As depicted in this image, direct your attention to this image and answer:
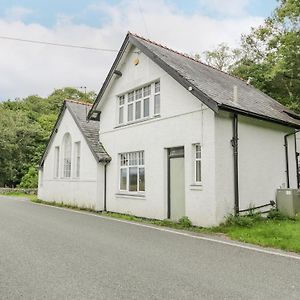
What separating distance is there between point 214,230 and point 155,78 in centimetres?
690

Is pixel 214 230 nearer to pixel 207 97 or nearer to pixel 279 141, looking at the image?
pixel 207 97

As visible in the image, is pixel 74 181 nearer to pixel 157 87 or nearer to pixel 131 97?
pixel 131 97

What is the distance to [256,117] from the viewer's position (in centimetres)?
1274

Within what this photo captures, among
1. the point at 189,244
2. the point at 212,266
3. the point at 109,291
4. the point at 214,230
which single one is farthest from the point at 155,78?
the point at 109,291

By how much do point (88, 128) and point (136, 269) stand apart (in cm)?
1399

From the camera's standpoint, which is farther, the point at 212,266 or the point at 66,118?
the point at 66,118

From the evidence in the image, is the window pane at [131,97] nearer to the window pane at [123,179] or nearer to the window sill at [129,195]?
the window pane at [123,179]

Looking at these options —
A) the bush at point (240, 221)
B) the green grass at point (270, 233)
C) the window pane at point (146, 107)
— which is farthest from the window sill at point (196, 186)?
the window pane at point (146, 107)

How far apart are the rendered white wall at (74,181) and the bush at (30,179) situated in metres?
11.4

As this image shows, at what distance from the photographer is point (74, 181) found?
63.2 feet

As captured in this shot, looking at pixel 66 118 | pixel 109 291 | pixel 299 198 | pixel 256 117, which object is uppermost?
pixel 66 118

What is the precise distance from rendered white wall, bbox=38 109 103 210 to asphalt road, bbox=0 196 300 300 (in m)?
7.19

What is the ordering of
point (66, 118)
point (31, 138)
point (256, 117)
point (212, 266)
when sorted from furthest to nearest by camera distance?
point (31, 138) < point (66, 118) < point (256, 117) < point (212, 266)

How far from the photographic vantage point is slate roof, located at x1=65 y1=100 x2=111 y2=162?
17.0 meters
